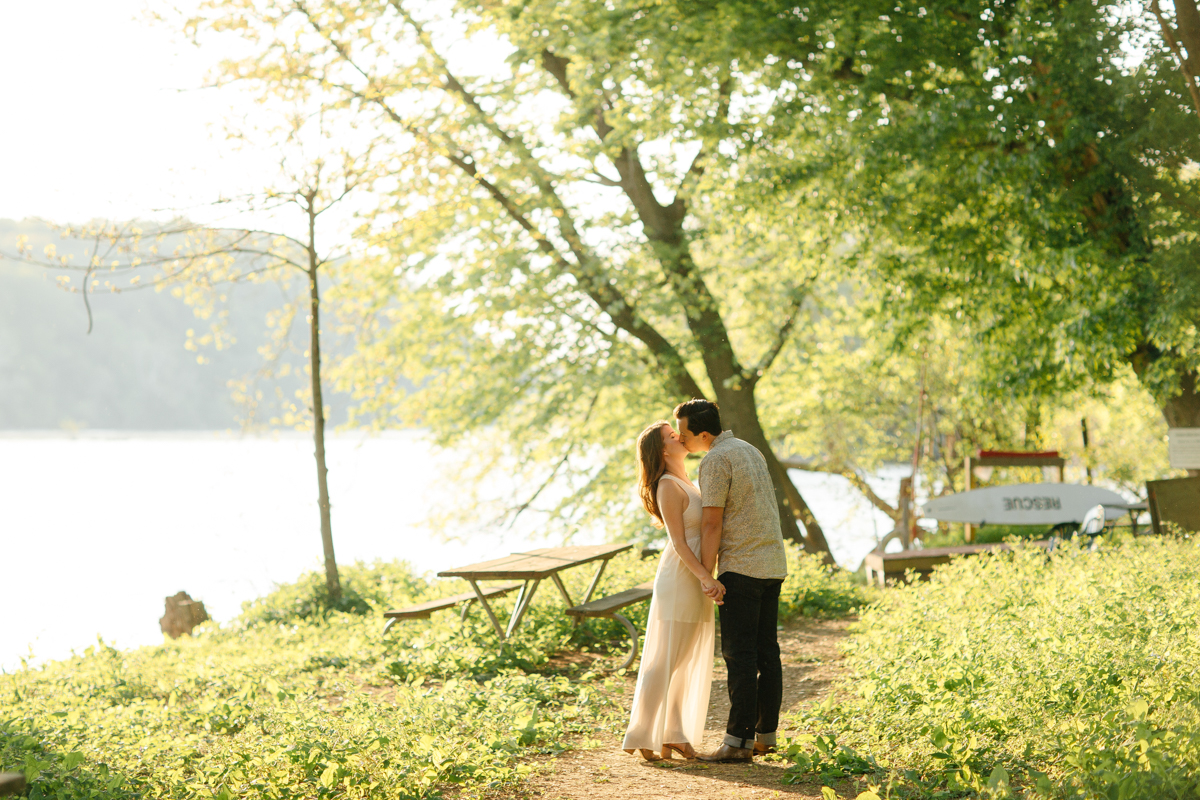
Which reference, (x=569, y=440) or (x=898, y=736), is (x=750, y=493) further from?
(x=569, y=440)

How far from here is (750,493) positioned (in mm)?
4648

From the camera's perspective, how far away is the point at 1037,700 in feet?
13.5

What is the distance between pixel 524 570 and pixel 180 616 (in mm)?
6473

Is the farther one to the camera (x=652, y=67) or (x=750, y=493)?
(x=652, y=67)

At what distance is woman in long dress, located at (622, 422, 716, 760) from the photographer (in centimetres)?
478

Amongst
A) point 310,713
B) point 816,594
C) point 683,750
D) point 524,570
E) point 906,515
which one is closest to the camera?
point 683,750

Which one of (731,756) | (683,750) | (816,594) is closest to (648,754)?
(683,750)

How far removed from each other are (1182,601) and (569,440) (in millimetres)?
12028

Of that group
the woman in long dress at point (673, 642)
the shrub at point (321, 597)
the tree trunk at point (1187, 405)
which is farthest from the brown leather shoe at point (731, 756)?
the tree trunk at point (1187, 405)

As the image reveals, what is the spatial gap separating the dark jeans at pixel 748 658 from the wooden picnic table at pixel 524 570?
230 cm

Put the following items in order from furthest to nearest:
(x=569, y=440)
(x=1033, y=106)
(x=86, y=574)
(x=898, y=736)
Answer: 1. (x=86, y=574)
2. (x=569, y=440)
3. (x=1033, y=106)
4. (x=898, y=736)

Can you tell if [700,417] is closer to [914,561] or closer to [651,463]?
[651,463]

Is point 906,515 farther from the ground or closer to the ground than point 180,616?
farther from the ground

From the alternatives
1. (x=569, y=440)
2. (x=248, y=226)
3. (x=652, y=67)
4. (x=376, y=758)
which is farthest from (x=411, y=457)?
(x=376, y=758)
